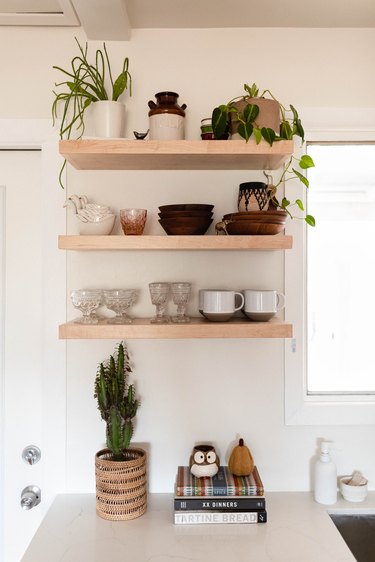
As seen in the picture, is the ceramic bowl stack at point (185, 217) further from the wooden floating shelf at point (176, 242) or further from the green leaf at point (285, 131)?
the green leaf at point (285, 131)

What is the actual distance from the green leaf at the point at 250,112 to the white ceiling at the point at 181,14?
37 cm

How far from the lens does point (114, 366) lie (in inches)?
63.7

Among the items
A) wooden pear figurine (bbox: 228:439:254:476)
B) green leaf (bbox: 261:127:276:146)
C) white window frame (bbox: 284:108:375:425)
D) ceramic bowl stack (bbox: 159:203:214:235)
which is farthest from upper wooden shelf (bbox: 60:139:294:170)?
wooden pear figurine (bbox: 228:439:254:476)

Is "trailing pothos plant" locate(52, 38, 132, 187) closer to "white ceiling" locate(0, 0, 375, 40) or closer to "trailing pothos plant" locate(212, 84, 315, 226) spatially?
"white ceiling" locate(0, 0, 375, 40)

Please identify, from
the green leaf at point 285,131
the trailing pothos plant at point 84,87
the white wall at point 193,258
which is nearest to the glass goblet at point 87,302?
the white wall at point 193,258

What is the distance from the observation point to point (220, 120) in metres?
1.48

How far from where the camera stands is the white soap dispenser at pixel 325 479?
5.30ft

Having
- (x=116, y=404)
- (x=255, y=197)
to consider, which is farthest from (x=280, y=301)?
(x=116, y=404)

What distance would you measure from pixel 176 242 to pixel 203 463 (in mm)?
697

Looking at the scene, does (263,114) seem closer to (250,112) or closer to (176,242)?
(250,112)

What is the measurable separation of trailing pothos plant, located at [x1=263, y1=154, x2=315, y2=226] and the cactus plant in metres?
0.69

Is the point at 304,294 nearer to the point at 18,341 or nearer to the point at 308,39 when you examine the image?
the point at 308,39

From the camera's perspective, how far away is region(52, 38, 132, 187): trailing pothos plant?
1614mm

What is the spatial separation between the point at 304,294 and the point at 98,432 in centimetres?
86
